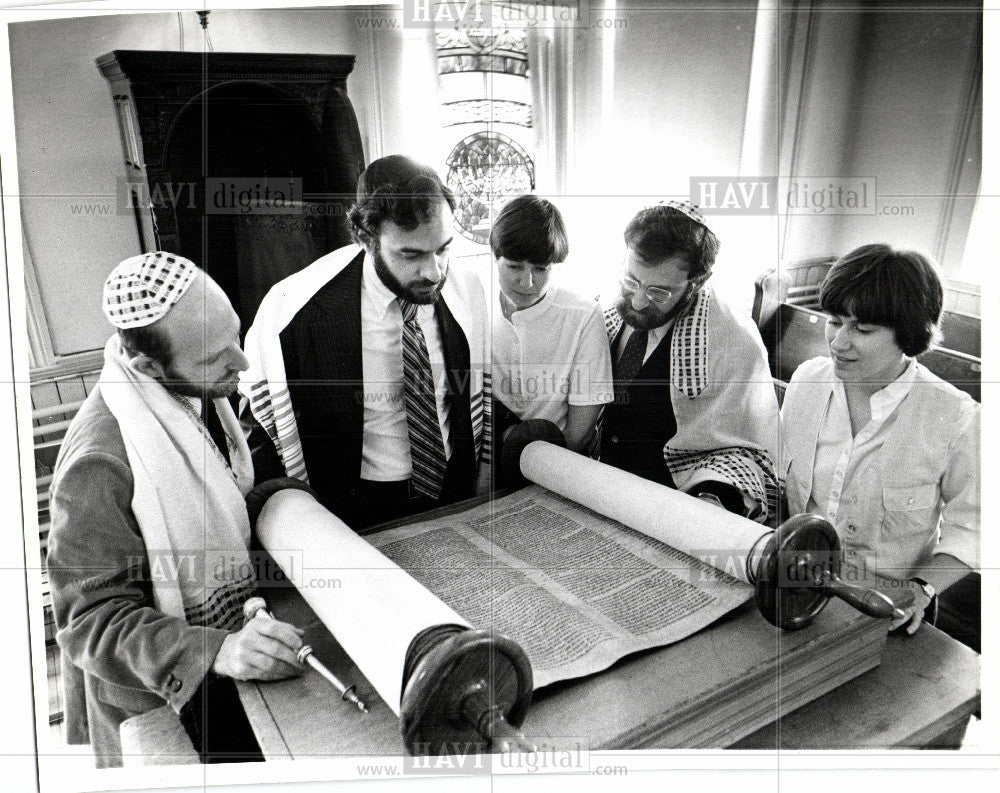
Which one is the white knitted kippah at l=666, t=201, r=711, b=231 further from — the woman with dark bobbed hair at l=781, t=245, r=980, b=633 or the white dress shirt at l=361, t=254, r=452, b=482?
the white dress shirt at l=361, t=254, r=452, b=482

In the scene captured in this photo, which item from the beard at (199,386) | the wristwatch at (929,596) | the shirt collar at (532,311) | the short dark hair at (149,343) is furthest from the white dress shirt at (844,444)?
the short dark hair at (149,343)

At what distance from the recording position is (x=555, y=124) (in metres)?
1.34

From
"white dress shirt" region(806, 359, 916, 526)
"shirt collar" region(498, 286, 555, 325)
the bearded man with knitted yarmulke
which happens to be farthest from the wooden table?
"shirt collar" region(498, 286, 555, 325)

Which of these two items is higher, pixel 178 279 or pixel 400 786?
Answer: pixel 178 279

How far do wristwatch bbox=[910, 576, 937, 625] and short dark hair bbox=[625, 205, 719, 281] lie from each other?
0.67 m

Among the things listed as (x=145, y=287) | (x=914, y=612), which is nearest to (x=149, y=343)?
(x=145, y=287)

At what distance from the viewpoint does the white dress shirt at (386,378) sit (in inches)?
53.3

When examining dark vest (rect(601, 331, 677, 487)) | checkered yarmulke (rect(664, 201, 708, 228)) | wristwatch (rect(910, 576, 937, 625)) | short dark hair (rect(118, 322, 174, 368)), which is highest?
checkered yarmulke (rect(664, 201, 708, 228))

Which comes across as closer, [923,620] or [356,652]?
[356,652]

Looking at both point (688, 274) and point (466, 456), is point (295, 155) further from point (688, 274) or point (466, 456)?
point (688, 274)

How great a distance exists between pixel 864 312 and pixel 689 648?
68 centimetres

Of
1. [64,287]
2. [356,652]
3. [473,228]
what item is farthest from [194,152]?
[356,652]

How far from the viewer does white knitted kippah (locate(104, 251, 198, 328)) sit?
130 centimetres

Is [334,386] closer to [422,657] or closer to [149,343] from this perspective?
[149,343]
